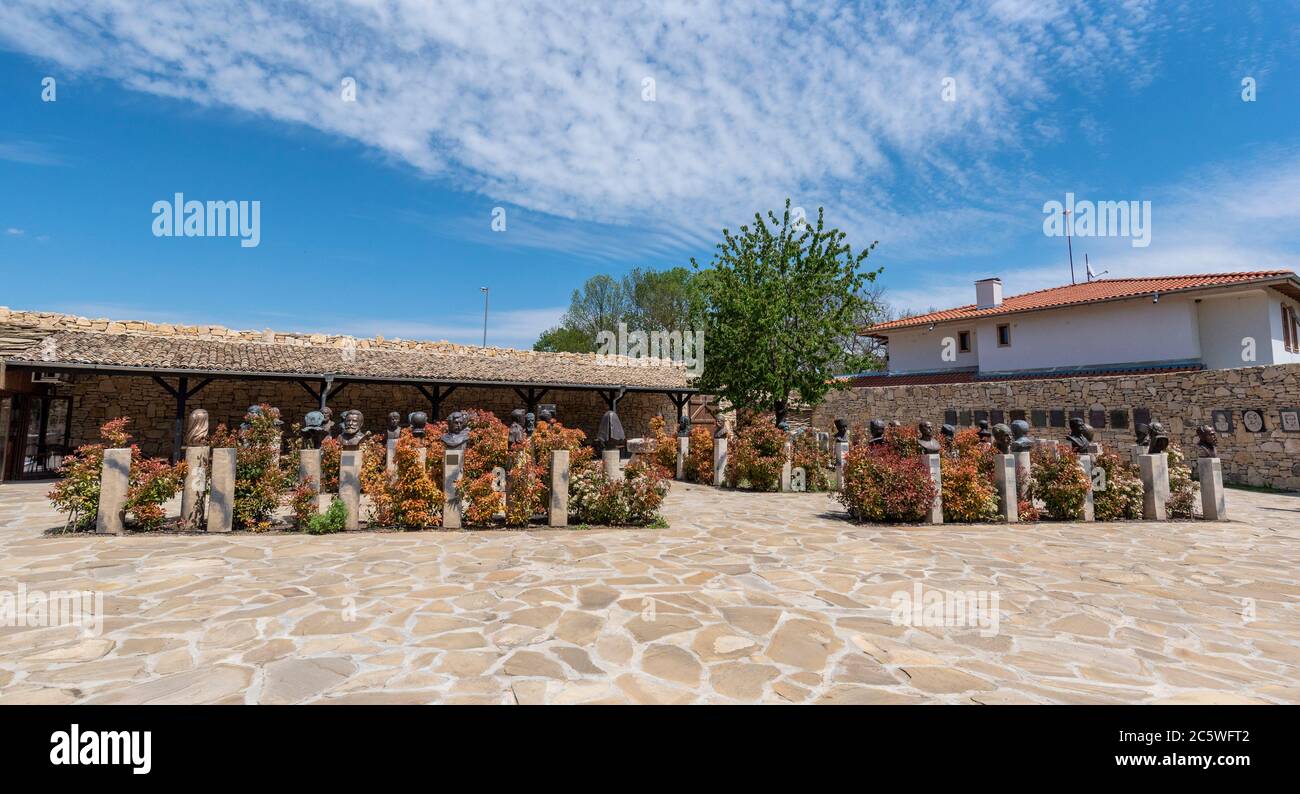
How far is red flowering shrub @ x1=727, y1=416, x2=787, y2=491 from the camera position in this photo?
12750mm

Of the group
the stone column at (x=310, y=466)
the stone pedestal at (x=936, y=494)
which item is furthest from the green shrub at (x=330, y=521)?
the stone pedestal at (x=936, y=494)

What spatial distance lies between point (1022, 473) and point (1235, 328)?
12.9 m

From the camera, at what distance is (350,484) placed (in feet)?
24.3

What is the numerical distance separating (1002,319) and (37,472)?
99.9 ft

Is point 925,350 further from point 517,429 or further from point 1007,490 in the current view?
point 517,429

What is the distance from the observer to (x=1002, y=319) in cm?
1981

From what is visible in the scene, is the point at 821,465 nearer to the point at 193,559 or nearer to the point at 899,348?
the point at 193,559

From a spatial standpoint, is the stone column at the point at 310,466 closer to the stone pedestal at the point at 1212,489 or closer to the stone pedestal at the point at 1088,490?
the stone pedestal at the point at 1088,490

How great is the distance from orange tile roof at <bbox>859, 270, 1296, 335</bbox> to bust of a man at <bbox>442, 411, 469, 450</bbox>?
1923cm

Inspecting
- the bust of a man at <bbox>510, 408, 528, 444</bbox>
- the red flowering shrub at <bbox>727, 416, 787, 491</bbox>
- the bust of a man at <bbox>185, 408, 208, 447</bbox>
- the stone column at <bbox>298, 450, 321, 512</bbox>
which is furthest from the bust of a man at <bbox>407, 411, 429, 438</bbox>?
the red flowering shrub at <bbox>727, 416, 787, 491</bbox>

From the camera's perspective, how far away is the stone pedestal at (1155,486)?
8.77 m

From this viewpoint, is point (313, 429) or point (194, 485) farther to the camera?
point (313, 429)

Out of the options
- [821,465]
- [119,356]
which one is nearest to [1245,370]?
[821,465]

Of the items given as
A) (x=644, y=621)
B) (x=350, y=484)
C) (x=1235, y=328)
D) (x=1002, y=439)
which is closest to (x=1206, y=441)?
(x=1002, y=439)
